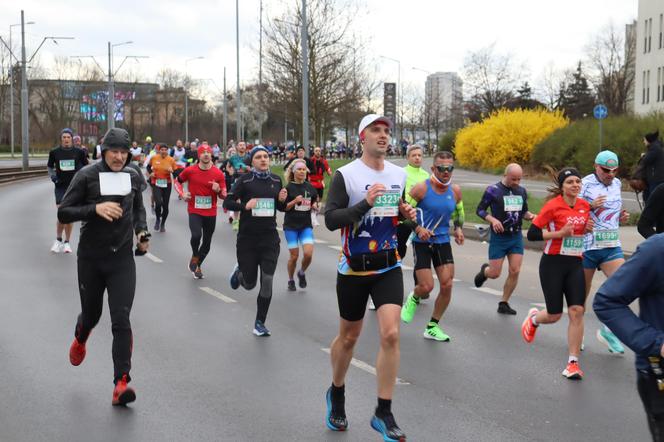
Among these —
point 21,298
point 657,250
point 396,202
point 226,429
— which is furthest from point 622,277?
point 21,298

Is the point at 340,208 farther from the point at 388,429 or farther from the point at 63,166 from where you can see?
the point at 63,166

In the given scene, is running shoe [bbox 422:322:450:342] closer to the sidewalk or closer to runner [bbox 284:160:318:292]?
runner [bbox 284:160:318:292]

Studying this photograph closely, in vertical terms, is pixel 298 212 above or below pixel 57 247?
above

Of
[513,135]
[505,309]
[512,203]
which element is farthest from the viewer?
[513,135]

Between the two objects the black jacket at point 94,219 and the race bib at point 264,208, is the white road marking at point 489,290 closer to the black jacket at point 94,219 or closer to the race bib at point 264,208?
the race bib at point 264,208

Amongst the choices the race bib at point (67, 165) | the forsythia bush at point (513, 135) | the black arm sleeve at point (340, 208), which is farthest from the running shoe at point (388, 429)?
the forsythia bush at point (513, 135)

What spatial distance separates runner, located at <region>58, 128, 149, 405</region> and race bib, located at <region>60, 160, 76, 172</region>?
9.07 meters

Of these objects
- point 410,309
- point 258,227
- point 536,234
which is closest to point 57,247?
point 258,227

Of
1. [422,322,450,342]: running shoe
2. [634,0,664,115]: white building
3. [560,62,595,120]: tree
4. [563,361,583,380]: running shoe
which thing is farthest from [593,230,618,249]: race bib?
[560,62,595,120]: tree

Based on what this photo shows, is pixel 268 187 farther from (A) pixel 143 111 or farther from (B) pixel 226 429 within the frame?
(A) pixel 143 111

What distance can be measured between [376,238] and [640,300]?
2061 millimetres

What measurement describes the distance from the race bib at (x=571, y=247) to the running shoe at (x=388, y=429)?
106 inches

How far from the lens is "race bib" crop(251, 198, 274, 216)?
359 inches

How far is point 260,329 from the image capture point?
8.61 meters
